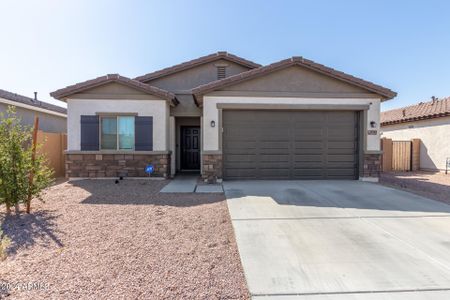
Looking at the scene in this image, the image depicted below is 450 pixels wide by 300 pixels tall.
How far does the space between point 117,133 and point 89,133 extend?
3.28 ft

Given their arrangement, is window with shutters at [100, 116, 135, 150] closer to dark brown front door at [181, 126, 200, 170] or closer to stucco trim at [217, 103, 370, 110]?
dark brown front door at [181, 126, 200, 170]

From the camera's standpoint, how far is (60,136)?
11758 mm

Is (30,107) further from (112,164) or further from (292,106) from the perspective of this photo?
(292,106)

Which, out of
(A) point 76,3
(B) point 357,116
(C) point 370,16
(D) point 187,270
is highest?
(C) point 370,16

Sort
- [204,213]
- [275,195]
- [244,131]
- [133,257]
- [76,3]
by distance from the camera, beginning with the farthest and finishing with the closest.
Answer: [244,131] < [76,3] < [275,195] < [204,213] < [133,257]

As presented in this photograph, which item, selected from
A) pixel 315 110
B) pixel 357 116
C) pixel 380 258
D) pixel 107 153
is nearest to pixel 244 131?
pixel 315 110

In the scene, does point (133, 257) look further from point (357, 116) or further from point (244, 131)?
point (357, 116)

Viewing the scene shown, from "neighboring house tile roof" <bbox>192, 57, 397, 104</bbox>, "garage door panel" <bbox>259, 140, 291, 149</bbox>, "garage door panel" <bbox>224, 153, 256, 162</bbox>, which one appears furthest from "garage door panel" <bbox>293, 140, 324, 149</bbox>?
"neighboring house tile roof" <bbox>192, 57, 397, 104</bbox>

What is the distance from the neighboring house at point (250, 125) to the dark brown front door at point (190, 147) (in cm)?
267

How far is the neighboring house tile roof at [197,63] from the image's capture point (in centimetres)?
1180

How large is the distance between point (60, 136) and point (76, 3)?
6.10 metres

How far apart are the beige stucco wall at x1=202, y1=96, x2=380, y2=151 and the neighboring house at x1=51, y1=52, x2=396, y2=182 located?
35 millimetres

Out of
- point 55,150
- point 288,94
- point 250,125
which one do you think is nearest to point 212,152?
point 250,125

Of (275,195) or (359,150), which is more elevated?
(359,150)
